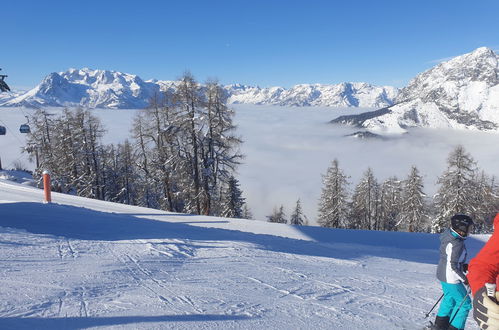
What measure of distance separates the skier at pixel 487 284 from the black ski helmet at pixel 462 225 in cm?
91

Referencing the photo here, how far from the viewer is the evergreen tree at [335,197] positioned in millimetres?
38375

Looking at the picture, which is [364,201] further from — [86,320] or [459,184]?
[86,320]

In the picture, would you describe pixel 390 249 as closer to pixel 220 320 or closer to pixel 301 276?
pixel 301 276

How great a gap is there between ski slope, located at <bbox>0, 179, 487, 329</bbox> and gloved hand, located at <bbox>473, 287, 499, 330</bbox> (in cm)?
197

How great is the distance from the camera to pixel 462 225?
4035mm

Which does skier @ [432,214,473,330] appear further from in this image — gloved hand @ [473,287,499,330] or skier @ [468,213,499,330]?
gloved hand @ [473,287,499,330]

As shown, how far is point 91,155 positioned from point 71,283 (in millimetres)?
26552

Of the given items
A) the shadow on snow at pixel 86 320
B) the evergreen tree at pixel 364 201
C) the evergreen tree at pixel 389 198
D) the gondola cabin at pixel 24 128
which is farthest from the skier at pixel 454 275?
the evergreen tree at pixel 389 198

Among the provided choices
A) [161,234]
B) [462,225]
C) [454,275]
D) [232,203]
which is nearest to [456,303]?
[454,275]

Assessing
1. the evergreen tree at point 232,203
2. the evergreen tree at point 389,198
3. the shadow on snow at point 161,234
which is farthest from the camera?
the evergreen tree at point 389,198

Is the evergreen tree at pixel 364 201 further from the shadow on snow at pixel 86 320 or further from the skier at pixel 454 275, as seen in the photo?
the shadow on snow at pixel 86 320

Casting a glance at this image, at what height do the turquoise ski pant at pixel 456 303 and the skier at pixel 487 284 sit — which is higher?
the skier at pixel 487 284

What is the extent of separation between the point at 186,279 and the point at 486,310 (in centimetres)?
444

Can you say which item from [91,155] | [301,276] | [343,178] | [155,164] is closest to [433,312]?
[301,276]
